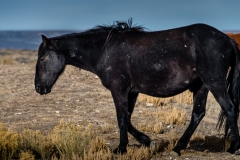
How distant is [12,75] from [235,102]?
12.8 meters

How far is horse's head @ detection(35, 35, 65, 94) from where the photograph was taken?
27.8ft

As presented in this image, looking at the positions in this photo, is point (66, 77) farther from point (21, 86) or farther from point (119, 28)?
point (119, 28)

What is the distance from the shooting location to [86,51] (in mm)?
8445

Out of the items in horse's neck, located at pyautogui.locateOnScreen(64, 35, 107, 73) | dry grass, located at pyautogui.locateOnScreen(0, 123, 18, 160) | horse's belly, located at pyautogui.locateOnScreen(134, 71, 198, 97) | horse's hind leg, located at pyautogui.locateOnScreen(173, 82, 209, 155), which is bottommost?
dry grass, located at pyautogui.locateOnScreen(0, 123, 18, 160)

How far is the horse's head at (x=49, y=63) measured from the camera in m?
8.46

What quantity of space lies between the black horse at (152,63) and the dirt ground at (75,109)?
91cm

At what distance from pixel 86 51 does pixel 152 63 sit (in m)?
1.27

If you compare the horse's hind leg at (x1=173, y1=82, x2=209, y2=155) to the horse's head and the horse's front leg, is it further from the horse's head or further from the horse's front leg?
the horse's head

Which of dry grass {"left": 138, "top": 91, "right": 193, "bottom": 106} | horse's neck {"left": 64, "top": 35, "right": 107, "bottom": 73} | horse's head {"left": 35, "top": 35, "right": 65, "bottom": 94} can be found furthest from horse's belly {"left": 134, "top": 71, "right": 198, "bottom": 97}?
dry grass {"left": 138, "top": 91, "right": 193, "bottom": 106}

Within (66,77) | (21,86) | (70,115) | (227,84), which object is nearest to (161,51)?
(227,84)

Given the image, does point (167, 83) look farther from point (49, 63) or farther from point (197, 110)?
point (49, 63)

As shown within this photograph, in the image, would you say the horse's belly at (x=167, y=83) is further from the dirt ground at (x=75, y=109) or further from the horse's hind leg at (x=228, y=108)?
the dirt ground at (x=75, y=109)

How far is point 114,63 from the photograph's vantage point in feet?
26.2

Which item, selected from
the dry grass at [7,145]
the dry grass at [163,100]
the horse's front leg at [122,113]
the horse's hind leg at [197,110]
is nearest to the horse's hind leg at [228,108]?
the horse's hind leg at [197,110]
